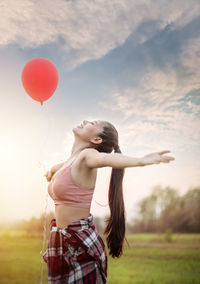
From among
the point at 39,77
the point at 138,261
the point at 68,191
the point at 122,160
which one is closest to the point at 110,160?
the point at 122,160

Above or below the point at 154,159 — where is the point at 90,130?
above

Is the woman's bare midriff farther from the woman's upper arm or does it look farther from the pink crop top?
the woman's upper arm

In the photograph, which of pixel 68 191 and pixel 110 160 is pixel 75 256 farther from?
pixel 110 160

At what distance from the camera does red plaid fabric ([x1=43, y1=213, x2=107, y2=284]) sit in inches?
53.8

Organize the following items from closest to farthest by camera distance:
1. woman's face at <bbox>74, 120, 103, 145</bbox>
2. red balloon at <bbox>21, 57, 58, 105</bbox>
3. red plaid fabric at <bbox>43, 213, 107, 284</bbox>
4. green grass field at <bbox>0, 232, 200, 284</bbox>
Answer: red plaid fabric at <bbox>43, 213, 107, 284</bbox> < woman's face at <bbox>74, 120, 103, 145</bbox> < red balloon at <bbox>21, 57, 58, 105</bbox> < green grass field at <bbox>0, 232, 200, 284</bbox>

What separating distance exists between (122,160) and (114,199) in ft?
1.58

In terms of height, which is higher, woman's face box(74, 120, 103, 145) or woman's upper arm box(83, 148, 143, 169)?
woman's face box(74, 120, 103, 145)

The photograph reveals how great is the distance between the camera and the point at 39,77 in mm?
2156

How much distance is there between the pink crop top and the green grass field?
2.60 m

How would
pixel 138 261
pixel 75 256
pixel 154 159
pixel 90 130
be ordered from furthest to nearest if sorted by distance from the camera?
pixel 138 261 < pixel 90 130 < pixel 75 256 < pixel 154 159

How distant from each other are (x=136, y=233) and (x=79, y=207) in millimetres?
3304

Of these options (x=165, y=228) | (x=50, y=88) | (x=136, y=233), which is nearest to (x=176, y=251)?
(x=165, y=228)

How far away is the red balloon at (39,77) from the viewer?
2156mm

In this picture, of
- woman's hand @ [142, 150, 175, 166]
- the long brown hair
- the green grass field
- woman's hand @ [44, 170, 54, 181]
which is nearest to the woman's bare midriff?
the long brown hair
